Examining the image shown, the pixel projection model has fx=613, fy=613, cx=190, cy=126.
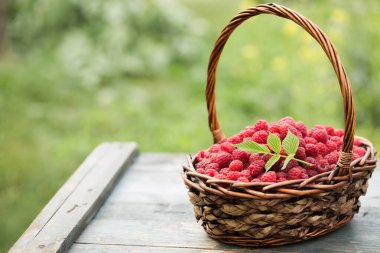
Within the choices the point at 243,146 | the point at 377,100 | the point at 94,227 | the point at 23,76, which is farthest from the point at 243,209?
the point at 23,76

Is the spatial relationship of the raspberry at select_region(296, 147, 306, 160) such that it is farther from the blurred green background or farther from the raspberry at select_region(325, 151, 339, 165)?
the blurred green background

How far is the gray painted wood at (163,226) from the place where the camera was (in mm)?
1510

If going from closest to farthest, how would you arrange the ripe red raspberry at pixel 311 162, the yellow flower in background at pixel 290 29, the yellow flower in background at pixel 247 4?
the ripe red raspberry at pixel 311 162
the yellow flower in background at pixel 290 29
the yellow flower in background at pixel 247 4

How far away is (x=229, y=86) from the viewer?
4.57 metres

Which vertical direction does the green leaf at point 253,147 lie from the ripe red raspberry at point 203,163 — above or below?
above

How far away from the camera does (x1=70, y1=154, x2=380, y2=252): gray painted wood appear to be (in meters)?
1.51

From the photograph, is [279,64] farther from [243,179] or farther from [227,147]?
[243,179]

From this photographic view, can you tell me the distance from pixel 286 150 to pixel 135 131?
2623 millimetres

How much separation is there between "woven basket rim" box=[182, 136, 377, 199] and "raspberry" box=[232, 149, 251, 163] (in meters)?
0.10

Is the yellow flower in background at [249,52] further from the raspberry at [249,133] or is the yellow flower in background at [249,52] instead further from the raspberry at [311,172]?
the raspberry at [311,172]

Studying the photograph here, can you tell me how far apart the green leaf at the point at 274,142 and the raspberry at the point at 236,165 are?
9cm

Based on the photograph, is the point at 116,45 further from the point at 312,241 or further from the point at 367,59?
the point at 312,241

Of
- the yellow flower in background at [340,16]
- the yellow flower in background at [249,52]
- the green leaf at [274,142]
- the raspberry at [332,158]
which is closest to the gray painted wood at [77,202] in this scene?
the green leaf at [274,142]

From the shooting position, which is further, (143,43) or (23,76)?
(143,43)
